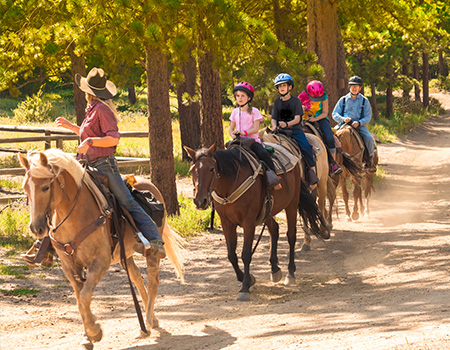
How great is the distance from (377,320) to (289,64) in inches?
300

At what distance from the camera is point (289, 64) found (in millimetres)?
13234

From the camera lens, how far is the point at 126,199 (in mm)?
6922

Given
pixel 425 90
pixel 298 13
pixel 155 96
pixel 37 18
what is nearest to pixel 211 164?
pixel 155 96

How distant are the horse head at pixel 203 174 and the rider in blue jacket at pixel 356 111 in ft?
23.3

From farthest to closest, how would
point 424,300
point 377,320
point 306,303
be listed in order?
1. point 306,303
2. point 424,300
3. point 377,320

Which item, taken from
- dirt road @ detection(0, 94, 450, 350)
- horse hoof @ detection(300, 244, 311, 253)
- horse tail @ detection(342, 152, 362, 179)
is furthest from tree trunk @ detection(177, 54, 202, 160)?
horse hoof @ detection(300, 244, 311, 253)

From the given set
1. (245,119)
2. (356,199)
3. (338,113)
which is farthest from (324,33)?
(245,119)

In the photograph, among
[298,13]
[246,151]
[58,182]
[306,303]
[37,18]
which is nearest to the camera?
[58,182]

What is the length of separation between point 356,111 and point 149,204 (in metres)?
8.51

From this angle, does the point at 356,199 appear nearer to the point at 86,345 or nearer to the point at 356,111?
the point at 356,111

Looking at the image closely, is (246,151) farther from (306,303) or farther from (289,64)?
(289,64)

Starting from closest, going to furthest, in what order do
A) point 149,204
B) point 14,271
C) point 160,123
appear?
1. point 149,204
2. point 14,271
3. point 160,123

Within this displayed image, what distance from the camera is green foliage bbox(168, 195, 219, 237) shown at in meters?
13.1

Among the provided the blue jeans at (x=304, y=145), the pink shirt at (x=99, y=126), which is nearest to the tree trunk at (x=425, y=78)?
the blue jeans at (x=304, y=145)
